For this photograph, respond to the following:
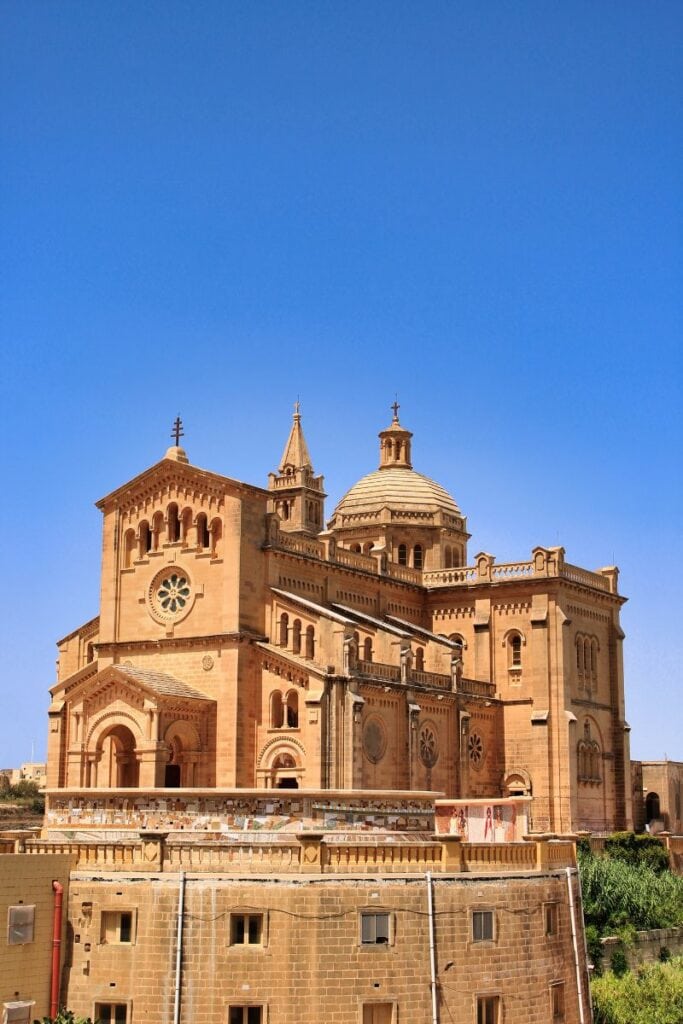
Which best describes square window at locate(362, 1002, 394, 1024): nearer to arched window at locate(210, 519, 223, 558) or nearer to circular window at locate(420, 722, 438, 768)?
arched window at locate(210, 519, 223, 558)

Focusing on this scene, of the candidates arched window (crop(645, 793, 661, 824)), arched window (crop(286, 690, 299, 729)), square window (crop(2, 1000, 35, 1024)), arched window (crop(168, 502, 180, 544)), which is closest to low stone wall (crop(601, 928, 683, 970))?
arched window (crop(286, 690, 299, 729))

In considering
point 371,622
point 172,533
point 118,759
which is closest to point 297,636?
point 371,622

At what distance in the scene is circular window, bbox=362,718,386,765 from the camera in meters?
52.9

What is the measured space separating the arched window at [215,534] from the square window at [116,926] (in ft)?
85.2

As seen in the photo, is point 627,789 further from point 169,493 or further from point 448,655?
point 169,493

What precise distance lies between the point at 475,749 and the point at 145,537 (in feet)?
56.7

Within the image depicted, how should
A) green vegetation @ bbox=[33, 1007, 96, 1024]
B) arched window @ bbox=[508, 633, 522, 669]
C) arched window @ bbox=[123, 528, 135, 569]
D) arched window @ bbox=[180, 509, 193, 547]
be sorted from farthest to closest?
arched window @ bbox=[508, 633, 522, 669], arched window @ bbox=[123, 528, 135, 569], arched window @ bbox=[180, 509, 193, 547], green vegetation @ bbox=[33, 1007, 96, 1024]

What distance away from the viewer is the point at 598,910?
1807 inches

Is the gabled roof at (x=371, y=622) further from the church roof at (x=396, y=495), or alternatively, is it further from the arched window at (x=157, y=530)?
the church roof at (x=396, y=495)

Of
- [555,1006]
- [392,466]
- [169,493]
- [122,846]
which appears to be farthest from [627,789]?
[122,846]

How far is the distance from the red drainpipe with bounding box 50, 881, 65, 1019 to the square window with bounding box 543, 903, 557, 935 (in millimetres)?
10196

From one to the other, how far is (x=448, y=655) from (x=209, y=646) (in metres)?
12.2

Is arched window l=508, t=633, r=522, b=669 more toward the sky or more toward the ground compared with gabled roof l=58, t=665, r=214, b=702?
more toward the sky

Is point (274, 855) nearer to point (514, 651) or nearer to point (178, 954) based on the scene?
point (178, 954)
